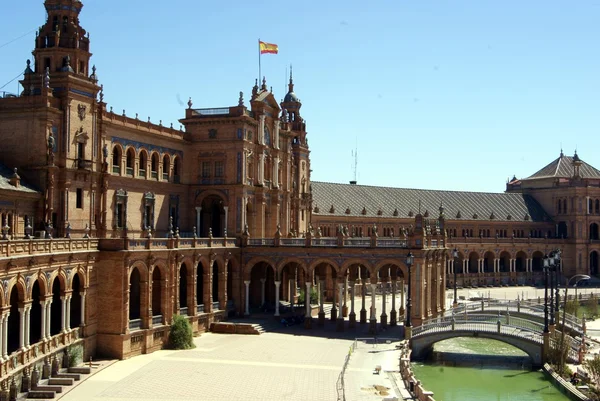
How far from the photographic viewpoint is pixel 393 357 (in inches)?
2142

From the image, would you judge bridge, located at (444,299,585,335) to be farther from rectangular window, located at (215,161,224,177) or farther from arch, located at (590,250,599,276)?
arch, located at (590,250,599,276)

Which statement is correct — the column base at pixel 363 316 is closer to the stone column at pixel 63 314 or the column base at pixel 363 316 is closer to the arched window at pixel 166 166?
the arched window at pixel 166 166

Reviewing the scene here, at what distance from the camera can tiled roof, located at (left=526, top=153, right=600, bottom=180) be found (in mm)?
124688

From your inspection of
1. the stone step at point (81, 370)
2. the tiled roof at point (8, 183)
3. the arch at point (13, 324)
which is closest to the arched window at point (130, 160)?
the tiled roof at point (8, 183)

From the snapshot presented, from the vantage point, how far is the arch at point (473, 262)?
118512 mm

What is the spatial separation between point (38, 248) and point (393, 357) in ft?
84.8

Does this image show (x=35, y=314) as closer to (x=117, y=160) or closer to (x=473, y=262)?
(x=117, y=160)

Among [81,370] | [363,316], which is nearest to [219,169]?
[363,316]

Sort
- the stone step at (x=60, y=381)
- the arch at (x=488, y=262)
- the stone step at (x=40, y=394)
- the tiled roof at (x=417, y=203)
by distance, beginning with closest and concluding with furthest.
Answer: the stone step at (x=40, y=394) → the stone step at (x=60, y=381) → the tiled roof at (x=417, y=203) → the arch at (x=488, y=262)

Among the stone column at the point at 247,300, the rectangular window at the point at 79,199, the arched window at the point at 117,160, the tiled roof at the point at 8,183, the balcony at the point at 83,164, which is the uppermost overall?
the arched window at the point at 117,160

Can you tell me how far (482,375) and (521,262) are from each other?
70.6 metres

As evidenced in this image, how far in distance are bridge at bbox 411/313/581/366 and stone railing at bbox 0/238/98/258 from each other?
2645 centimetres

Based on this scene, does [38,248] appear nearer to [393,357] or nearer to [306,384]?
[306,384]

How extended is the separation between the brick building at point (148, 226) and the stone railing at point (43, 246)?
0.13 m
